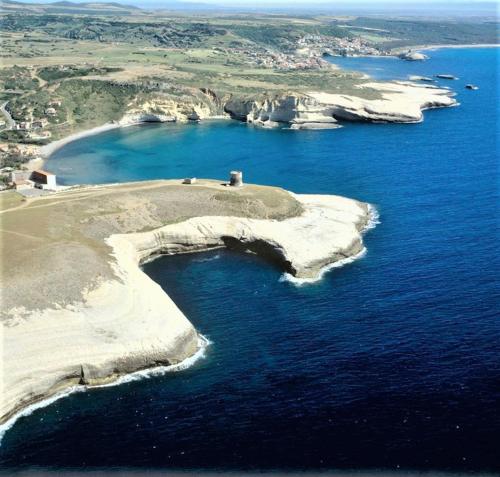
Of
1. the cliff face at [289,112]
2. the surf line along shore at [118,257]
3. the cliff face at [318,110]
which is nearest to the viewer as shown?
the surf line along shore at [118,257]

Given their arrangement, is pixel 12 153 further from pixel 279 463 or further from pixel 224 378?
pixel 279 463

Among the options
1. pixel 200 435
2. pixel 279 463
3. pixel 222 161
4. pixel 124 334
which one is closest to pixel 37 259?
pixel 124 334

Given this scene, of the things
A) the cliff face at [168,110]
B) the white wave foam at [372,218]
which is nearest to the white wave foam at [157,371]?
the white wave foam at [372,218]

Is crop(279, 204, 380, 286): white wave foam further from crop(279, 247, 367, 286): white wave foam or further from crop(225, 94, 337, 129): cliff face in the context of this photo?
crop(225, 94, 337, 129): cliff face

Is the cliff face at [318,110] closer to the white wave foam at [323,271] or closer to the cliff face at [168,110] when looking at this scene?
the cliff face at [168,110]

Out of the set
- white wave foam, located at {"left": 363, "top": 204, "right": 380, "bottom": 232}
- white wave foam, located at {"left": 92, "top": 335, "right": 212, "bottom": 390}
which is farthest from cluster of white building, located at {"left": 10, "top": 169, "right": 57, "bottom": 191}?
white wave foam, located at {"left": 92, "top": 335, "right": 212, "bottom": 390}

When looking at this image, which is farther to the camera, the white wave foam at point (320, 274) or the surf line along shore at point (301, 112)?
the surf line along shore at point (301, 112)
